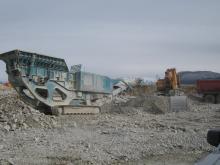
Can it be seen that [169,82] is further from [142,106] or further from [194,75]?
[194,75]

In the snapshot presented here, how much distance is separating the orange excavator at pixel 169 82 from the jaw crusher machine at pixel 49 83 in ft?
34.1

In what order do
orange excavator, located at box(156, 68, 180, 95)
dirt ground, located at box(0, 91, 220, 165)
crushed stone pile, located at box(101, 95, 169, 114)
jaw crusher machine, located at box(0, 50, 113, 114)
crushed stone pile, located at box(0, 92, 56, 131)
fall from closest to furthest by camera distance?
1. dirt ground, located at box(0, 91, 220, 165)
2. crushed stone pile, located at box(0, 92, 56, 131)
3. jaw crusher machine, located at box(0, 50, 113, 114)
4. crushed stone pile, located at box(101, 95, 169, 114)
5. orange excavator, located at box(156, 68, 180, 95)

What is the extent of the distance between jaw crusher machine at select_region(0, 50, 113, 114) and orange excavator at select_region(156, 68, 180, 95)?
10.4m

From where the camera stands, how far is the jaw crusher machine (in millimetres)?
18562

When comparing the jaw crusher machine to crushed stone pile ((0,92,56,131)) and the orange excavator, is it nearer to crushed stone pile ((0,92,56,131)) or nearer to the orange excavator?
crushed stone pile ((0,92,56,131))

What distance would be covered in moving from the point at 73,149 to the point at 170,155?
96.4 inches

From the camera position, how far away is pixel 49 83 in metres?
19.9

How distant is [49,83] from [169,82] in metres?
14.8

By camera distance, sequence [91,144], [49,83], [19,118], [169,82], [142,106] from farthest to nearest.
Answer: [169,82] → [142,106] → [49,83] → [19,118] → [91,144]

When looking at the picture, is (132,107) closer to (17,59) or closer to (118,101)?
(118,101)

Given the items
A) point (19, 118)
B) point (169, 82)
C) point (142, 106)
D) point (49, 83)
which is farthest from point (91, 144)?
point (169, 82)

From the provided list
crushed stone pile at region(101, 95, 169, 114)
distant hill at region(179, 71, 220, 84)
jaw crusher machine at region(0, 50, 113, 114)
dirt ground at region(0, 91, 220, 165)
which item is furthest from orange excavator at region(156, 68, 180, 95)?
distant hill at region(179, 71, 220, 84)

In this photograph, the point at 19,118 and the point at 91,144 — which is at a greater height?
the point at 19,118

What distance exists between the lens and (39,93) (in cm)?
1978
